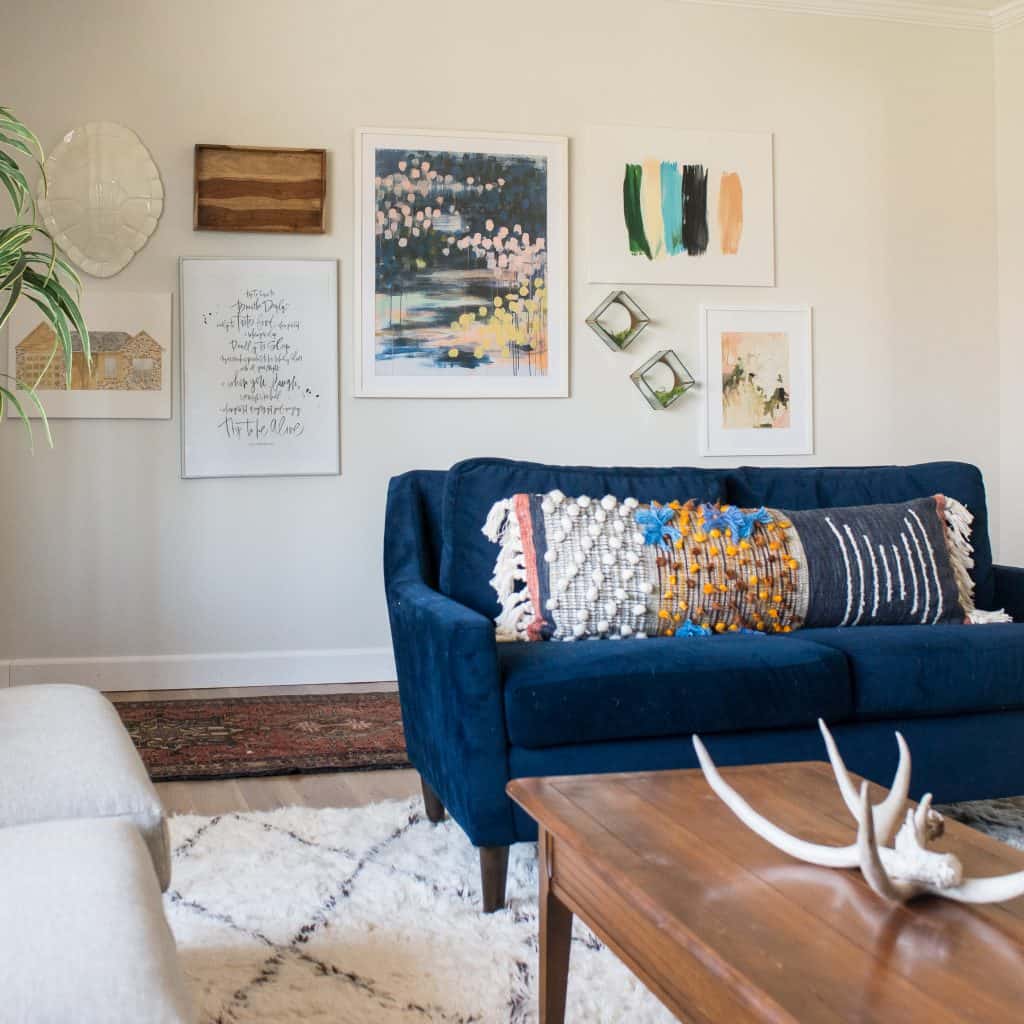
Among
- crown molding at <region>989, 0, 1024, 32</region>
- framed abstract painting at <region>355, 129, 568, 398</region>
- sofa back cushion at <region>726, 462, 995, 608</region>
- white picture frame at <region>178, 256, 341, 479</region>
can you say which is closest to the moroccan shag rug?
sofa back cushion at <region>726, 462, 995, 608</region>

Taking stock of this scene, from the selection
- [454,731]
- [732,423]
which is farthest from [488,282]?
[454,731]

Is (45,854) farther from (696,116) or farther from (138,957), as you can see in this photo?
(696,116)

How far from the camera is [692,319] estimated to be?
15.4 feet

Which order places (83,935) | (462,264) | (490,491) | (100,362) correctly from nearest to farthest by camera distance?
1. (83,935)
2. (490,491)
3. (100,362)
4. (462,264)

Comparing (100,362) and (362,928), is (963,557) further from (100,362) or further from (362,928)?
(100,362)

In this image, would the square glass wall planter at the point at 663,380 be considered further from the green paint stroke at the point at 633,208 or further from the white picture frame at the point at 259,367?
the white picture frame at the point at 259,367

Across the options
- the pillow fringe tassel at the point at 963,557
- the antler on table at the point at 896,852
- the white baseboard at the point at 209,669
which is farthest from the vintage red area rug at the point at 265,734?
the antler on table at the point at 896,852

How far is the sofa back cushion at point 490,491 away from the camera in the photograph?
8.75ft

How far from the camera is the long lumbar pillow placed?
255cm

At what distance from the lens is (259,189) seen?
14.2ft

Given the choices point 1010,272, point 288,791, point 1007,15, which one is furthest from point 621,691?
point 1007,15

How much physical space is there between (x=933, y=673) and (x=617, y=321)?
2.52 m

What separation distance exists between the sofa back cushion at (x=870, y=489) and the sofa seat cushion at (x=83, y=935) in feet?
7.01

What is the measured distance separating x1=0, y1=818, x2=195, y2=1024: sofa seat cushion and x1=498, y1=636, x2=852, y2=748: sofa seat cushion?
1009 mm
